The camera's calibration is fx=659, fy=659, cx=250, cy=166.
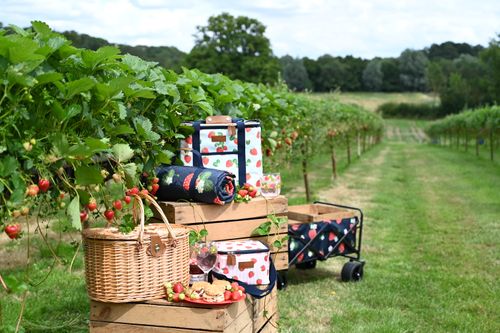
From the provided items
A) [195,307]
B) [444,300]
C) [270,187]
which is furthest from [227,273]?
[444,300]

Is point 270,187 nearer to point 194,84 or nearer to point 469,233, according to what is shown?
point 194,84

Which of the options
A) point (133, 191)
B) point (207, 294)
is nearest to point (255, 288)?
point (207, 294)

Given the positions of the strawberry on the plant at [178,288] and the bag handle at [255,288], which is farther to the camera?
the bag handle at [255,288]

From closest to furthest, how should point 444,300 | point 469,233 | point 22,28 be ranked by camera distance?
point 22,28 → point 444,300 → point 469,233

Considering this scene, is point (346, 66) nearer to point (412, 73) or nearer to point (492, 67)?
point (412, 73)

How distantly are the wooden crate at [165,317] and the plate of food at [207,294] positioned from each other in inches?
1.3

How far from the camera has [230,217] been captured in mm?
4664

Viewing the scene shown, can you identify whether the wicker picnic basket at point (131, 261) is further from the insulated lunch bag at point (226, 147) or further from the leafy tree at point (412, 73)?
the leafy tree at point (412, 73)

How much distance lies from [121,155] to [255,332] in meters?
1.37

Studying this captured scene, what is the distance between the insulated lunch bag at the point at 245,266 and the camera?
13.7ft

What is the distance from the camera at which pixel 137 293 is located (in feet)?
11.6

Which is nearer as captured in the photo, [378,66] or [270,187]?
[270,187]

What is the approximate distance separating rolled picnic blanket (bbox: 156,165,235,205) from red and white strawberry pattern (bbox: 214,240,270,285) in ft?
1.11

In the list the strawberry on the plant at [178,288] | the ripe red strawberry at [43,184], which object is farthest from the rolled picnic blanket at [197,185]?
the ripe red strawberry at [43,184]
